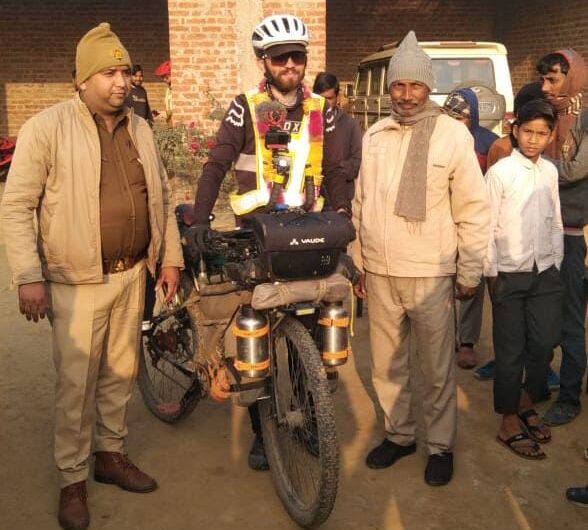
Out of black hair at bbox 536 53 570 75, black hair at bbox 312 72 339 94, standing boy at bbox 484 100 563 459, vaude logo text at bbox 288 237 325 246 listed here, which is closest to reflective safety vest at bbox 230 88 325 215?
vaude logo text at bbox 288 237 325 246

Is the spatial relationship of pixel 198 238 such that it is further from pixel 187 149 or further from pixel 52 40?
pixel 52 40

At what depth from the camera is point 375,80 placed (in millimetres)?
12039

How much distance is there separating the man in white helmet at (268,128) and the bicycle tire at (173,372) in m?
0.50

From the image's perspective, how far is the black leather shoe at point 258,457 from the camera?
3.62 metres

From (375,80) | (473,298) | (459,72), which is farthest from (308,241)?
(375,80)

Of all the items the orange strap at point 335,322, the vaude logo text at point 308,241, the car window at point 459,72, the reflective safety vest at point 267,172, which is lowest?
the orange strap at point 335,322

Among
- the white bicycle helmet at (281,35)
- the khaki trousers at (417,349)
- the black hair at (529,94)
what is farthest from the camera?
the black hair at (529,94)

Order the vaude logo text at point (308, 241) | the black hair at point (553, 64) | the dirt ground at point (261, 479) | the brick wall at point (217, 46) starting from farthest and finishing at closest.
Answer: the brick wall at point (217, 46)
the black hair at point (553, 64)
the dirt ground at point (261, 479)
the vaude logo text at point (308, 241)

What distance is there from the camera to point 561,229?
12.3ft

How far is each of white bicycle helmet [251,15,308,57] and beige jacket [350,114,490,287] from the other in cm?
58

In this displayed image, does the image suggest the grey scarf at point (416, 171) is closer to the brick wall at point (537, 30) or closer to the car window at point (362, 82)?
the car window at point (362, 82)

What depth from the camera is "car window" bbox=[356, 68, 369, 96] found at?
41.2 feet

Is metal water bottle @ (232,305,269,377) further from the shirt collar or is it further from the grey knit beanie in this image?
the shirt collar

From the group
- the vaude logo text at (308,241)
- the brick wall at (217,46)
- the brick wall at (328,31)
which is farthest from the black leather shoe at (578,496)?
the brick wall at (328,31)
